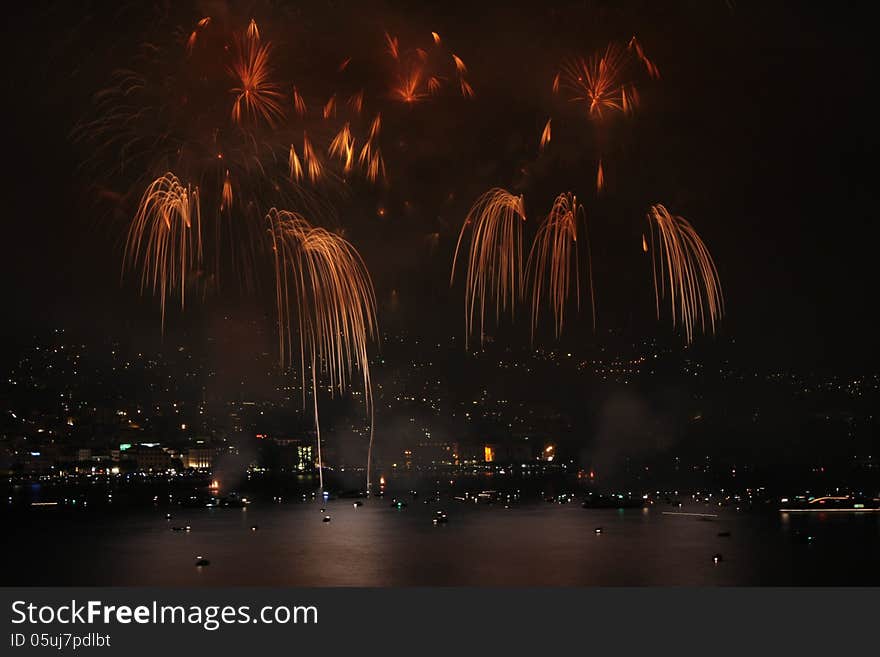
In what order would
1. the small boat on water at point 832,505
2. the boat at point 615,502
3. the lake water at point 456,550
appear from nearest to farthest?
1. the lake water at point 456,550
2. the small boat on water at point 832,505
3. the boat at point 615,502

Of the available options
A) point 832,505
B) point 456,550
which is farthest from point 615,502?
point 456,550

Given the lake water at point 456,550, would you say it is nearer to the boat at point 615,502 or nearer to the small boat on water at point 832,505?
the small boat on water at point 832,505

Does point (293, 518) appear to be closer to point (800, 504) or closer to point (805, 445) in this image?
point (800, 504)

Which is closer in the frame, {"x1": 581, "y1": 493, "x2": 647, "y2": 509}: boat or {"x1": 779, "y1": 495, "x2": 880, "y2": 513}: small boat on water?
{"x1": 779, "y1": 495, "x2": 880, "y2": 513}: small boat on water

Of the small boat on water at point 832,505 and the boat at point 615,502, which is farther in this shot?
the boat at point 615,502

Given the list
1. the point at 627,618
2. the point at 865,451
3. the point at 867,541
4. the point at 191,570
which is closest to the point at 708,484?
the point at 865,451

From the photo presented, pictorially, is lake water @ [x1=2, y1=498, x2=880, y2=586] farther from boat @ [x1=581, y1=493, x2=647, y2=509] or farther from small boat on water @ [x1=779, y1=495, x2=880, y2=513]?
boat @ [x1=581, y1=493, x2=647, y2=509]

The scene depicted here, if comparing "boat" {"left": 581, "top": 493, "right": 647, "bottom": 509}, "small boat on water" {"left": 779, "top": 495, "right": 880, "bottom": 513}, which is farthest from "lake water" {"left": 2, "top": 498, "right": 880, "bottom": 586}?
"boat" {"left": 581, "top": 493, "right": 647, "bottom": 509}

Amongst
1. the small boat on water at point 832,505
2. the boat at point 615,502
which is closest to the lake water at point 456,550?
the small boat on water at point 832,505

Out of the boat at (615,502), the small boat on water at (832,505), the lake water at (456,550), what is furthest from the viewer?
the boat at (615,502)
